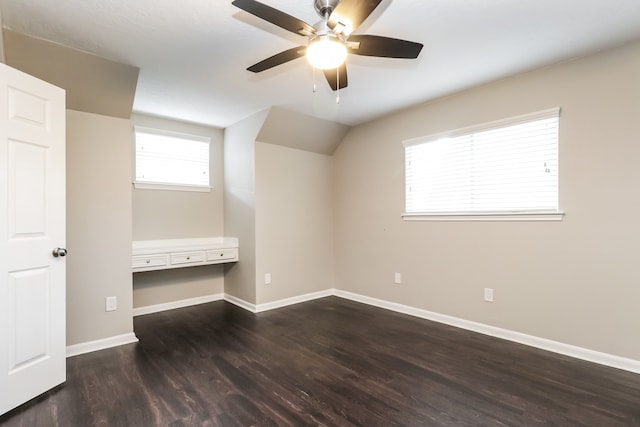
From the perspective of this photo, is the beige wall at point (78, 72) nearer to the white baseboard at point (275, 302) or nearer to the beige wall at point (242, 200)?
the beige wall at point (242, 200)

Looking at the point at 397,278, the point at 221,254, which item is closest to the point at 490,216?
the point at 397,278

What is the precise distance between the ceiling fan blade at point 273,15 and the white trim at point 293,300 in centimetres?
311

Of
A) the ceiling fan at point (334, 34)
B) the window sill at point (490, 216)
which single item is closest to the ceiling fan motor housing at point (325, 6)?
the ceiling fan at point (334, 34)

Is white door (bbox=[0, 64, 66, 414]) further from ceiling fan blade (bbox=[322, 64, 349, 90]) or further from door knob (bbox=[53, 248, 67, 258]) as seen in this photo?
ceiling fan blade (bbox=[322, 64, 349, 90])

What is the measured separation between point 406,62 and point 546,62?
3.78 ft

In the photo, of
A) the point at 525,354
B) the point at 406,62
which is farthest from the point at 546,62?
the point at 525,354

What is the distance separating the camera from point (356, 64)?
8.54 feet

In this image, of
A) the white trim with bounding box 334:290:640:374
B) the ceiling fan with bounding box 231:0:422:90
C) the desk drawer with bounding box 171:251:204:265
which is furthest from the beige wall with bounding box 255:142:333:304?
the ceiling fan with bounding box 231:0:422:90

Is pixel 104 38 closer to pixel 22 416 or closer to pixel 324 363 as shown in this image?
pixel 22 416

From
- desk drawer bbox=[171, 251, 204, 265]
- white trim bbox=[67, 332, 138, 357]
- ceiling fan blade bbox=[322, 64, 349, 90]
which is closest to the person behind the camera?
ceiling fan blade bbox=[322, 64, 349, 90]

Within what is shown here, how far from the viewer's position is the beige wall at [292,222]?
396 centimetres

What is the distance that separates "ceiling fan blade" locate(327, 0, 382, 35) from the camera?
145 cm

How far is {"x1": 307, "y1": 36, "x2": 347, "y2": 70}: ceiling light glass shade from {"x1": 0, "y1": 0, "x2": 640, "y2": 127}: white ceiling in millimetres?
351

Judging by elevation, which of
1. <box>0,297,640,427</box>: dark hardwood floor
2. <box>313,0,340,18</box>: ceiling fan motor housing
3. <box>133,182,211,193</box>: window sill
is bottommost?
<box>0,297,640,427</box>: dark hardwood floor
